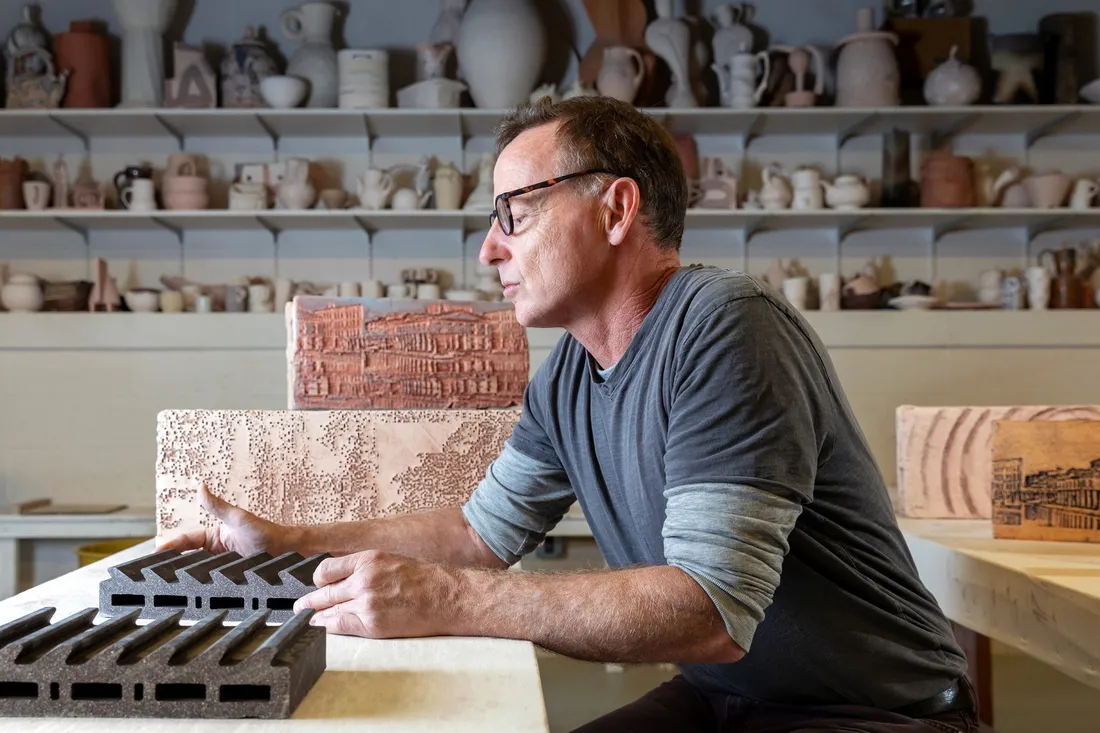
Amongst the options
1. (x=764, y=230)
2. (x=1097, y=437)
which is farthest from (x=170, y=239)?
(x=1097, y=437)

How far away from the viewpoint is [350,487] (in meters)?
1.80

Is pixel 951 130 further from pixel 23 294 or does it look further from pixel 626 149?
pixel 23 294

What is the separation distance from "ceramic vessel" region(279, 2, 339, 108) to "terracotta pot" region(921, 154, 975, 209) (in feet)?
7.58

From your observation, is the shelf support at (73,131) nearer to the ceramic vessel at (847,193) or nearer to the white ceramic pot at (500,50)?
the white ceramic pot at (500,50)

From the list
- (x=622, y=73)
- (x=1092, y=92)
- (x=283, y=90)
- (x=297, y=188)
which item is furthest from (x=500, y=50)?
(x=1092, y=92)

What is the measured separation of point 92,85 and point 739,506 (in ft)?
11.8

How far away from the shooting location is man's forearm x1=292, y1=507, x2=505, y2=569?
55.9 inches

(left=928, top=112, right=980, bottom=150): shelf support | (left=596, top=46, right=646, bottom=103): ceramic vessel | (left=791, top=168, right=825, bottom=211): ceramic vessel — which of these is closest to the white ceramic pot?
(left=596, top=46, right=646, bottom=103): ceramic vessel

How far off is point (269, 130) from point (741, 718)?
329 centimetres

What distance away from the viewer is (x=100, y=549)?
3.52 m

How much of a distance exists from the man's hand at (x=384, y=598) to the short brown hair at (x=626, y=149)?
1.88 feet

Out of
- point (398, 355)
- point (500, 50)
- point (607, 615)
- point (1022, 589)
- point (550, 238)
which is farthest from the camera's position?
point (500, 50)

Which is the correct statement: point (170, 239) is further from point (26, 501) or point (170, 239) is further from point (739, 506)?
point (739, 506)

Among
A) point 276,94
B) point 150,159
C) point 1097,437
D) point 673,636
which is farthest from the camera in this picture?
point 150,159
